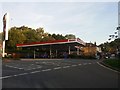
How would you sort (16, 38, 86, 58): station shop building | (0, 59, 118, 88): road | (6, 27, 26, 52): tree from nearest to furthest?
(0, 59, 118, 88): road → (16, 38, 86, 58): station shop building → (6, 27, 26, 52): tree

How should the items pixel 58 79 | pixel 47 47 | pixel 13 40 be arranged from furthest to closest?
pixel 13 40
pixel 47 47
pixel 58 79

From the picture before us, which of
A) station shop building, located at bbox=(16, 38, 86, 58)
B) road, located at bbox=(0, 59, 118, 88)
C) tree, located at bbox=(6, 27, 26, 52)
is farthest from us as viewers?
tree, located at bbox=(6, 27, 26, 52)

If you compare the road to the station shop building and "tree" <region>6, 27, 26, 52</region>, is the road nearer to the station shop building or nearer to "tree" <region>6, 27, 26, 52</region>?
the station shop building

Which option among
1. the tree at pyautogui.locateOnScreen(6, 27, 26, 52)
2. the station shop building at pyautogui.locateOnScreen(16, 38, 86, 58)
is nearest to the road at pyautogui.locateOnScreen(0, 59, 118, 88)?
the station shop building at pyautogui.locateOnScreen(16, 38, 86, 58)

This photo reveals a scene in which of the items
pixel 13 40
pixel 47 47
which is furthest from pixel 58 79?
pixel 13 40

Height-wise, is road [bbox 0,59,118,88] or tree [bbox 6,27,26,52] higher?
tree [bbox 6,27,26,52]

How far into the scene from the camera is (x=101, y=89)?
33.0ft

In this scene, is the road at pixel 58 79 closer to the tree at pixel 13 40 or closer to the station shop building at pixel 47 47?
the station shop building at pixel 47 47

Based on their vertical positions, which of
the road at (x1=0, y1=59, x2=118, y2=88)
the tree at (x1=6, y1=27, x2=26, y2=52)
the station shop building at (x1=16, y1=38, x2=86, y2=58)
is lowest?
the road at (x1=0, y1=59, x2=118, y2=88)

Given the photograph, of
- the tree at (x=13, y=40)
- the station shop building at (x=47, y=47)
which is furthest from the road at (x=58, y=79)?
the tree at (x=13, y=40)

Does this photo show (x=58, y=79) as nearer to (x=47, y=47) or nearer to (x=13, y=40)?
(x=47, y=47)

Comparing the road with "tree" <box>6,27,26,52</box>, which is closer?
the road

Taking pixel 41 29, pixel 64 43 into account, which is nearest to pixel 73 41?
pixel 64 43

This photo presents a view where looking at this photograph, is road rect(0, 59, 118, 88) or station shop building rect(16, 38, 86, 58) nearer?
road rect(0, 59, 118, 88)
